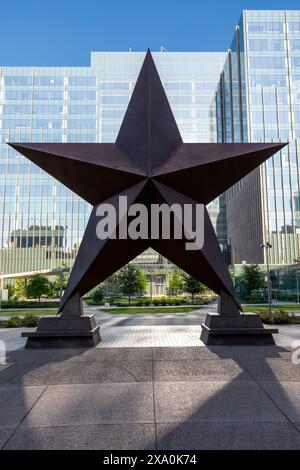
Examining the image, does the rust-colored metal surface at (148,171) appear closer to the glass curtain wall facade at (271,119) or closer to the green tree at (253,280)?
the green tree at (253,280)

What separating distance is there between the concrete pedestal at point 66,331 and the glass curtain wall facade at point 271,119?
52728mm

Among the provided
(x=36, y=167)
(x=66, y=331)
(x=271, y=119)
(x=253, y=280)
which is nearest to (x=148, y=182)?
(x=66, y=331)

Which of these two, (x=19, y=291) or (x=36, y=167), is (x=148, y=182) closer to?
(x=19, y=291)

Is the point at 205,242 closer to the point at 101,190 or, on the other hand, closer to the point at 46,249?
the point at 101,190

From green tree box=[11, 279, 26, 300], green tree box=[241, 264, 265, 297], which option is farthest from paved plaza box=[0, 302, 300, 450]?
green tree box=[11, 279, 26, 300]

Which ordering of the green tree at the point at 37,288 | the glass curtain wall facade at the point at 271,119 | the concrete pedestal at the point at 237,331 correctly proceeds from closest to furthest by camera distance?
the concrete pedestal at the point at 237,331
the green tree at the point at 37,288
the glass curtain wall facade at the point at 271,119

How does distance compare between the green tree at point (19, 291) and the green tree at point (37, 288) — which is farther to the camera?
the green tree at point (19, 291)

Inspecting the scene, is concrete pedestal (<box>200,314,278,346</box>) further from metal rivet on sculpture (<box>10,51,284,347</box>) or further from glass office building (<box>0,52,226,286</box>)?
glass office building (<box>0,52,226,286</box>)

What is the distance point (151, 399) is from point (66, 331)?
5427 millimetres

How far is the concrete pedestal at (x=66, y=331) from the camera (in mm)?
10539

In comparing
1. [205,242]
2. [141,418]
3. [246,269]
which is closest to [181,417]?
[141,418]

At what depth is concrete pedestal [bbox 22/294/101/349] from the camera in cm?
1054

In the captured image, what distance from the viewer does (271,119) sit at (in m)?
59.8

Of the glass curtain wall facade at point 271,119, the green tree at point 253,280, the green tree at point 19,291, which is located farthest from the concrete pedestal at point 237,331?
the glass curtain wall facade at point 271,119
